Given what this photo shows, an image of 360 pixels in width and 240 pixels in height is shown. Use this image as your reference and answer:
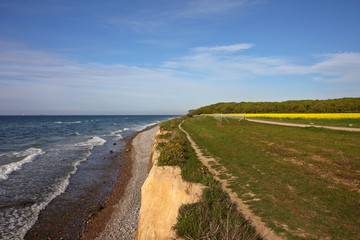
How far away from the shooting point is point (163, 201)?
633cm

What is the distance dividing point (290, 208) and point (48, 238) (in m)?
9.13

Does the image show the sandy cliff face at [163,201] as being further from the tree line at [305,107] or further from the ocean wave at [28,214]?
the tree line at [305,107]

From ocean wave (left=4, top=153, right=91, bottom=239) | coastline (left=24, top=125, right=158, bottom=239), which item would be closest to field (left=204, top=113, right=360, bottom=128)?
coastline (left=24, top=125, right=158, bottom=239)

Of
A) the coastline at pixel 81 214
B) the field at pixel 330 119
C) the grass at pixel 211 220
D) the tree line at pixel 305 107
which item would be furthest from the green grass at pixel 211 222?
the tree line at pixel 305 107

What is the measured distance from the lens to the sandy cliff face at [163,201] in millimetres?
5732

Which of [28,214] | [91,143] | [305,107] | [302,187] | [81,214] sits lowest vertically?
[81,214]

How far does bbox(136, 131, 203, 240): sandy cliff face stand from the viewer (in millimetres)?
5732

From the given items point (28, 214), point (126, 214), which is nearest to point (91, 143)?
point (28, 214)

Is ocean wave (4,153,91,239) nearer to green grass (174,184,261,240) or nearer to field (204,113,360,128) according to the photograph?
green grass (174,184,261,240)

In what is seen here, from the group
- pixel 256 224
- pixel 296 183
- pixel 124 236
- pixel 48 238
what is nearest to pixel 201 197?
pixel 256 224

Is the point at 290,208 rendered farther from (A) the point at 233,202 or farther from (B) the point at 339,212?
(A) the point at 233,202

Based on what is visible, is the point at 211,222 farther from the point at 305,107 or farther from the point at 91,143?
the point at 305,107

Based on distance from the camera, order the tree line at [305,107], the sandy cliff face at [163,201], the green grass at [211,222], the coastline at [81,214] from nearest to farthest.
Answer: the green grass at [211,222]
the sandy cliff face at [163,201]
the coastline at [81,214]
the tree line at [305,107]

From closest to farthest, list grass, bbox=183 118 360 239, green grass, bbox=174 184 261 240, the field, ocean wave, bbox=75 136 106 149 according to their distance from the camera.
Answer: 1. green grass, bbox=174 184 261 240
2. grass, bbox=183 118 360 239
3. ocean wave, bbox=75 136 106 149
4. the field
